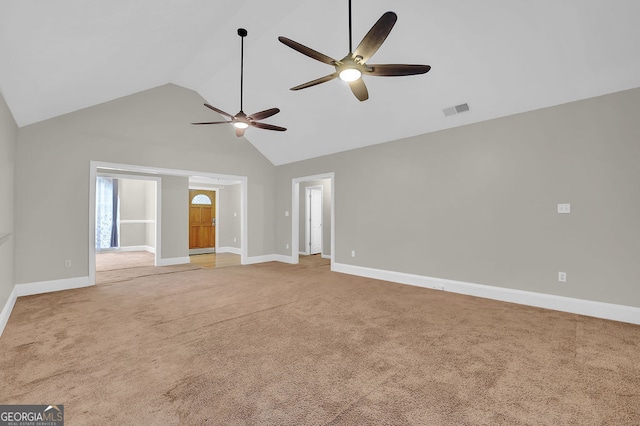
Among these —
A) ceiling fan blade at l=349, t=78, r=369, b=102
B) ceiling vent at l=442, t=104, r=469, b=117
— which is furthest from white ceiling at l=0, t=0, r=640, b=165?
ceiling fan blade at l=349, t=78, r=369, b=102

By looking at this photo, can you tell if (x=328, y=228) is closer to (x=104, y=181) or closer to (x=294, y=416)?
(x=294, y=416)

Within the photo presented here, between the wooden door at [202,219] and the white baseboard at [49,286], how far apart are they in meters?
4.67

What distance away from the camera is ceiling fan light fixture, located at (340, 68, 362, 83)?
8.81ft

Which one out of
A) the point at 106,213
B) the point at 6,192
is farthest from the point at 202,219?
the point at 6,192

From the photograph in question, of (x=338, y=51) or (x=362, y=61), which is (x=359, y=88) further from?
(x=338, y=51)

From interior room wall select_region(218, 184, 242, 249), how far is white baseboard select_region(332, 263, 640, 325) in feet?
19.5

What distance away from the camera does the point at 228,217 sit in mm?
10102

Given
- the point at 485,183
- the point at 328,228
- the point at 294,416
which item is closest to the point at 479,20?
the point at 485,183

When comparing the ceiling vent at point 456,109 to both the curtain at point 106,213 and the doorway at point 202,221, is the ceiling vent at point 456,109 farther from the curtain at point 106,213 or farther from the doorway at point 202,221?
the curtain at point 106,213

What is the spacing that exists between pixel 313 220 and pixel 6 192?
7.07 meters

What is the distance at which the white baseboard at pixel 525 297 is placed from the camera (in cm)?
334

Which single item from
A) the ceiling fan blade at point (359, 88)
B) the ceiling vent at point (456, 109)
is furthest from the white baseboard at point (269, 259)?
the ceiling fan blade at point (359, 88)

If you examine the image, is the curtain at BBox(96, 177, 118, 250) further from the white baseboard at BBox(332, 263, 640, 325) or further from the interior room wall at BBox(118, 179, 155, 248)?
the white baseboard at BBox(332, 263, 640, 325)

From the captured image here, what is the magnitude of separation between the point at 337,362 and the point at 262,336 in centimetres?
91
